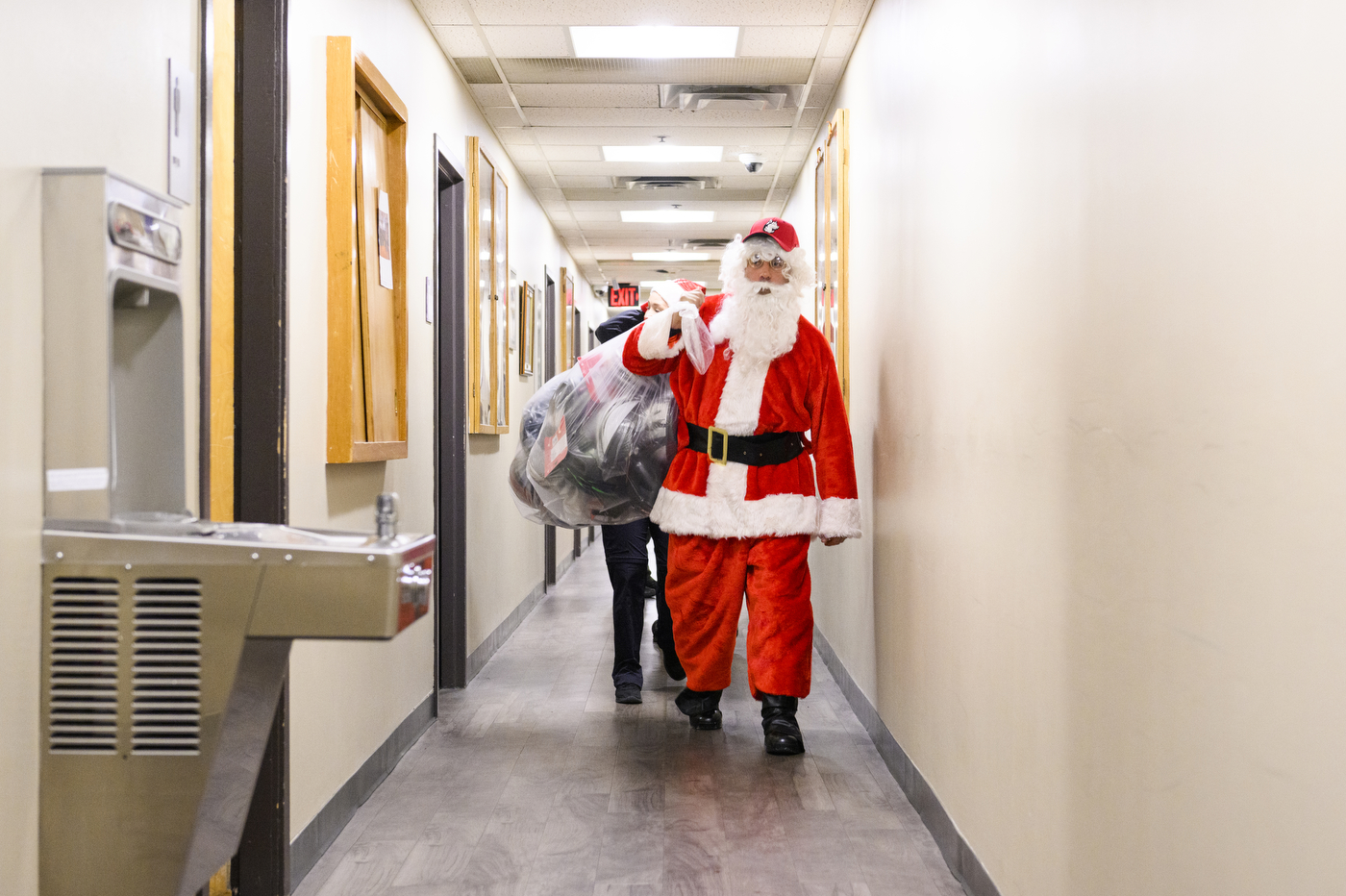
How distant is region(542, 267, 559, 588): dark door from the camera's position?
666 centimetres

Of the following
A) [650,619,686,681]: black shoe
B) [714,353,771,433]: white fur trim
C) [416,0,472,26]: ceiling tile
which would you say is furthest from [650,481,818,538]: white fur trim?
[416,0,472,26]: ceiling tile

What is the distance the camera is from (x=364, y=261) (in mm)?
2715

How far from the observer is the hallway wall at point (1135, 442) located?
3.31ft

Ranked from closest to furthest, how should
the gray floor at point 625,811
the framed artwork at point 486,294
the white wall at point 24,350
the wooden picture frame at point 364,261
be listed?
the white wall at point 24,350 < the gray floor at point 625,811 < the wooden picture frame at point 364,261 < the framed artwork at point 486,294

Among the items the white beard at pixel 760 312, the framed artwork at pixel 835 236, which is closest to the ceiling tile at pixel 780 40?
the framed artwork at pixel 835 236

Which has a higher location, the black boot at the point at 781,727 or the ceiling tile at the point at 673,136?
the ceiling tile at the point at 673,136

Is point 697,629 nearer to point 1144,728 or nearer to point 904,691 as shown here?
point 904,691

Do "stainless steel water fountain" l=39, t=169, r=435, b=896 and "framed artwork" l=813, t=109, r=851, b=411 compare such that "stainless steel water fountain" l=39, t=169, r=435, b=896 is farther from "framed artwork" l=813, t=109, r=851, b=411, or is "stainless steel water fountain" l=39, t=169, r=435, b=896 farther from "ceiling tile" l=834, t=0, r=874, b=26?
"framed artwork" l=813, t=109, r=851, b=411

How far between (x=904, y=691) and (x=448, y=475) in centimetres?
192

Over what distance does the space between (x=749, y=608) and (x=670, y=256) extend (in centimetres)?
591

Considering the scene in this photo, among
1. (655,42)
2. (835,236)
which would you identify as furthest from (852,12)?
(835,236)

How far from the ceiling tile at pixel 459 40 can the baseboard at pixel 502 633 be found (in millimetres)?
2197

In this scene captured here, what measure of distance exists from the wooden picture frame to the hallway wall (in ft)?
4.44

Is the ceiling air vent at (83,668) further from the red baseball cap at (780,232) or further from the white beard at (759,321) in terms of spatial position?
the red baseball cap at (780,232)
